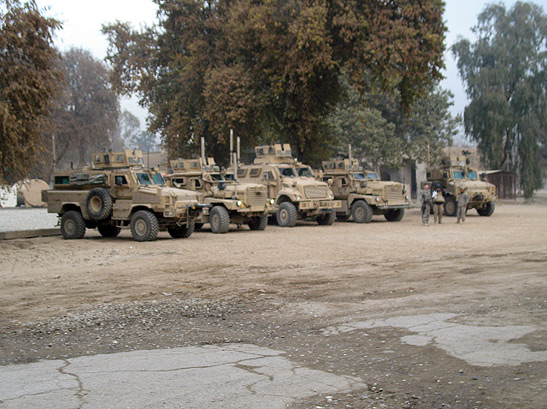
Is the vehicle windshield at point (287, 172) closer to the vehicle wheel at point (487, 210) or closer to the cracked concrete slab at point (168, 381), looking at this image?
the vehicle wheel at point (487, 210)

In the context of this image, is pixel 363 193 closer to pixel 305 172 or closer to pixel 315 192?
pixel 305 172

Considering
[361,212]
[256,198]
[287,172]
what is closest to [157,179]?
[256,198]

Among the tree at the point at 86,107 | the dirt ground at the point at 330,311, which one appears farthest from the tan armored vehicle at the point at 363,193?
the tree at the point at 86,107

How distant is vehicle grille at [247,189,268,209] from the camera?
822 inches

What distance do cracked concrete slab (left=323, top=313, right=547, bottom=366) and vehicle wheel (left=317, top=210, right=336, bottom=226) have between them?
17.3 m

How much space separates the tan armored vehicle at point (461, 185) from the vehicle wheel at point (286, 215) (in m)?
8.07

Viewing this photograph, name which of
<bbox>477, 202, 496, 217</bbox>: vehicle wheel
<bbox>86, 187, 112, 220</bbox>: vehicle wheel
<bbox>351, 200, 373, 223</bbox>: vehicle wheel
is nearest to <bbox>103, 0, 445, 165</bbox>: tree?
<bbox>351, 200, 373, 223</bbox>: vehicle wheel

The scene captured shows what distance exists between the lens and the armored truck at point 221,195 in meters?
20.6

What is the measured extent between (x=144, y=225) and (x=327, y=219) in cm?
908

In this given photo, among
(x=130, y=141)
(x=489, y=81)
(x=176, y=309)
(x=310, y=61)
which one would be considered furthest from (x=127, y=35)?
(x=130, y=141)

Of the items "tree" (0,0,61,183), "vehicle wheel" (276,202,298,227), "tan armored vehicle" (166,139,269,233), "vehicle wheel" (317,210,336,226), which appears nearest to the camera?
"tree" (0,0,61,183)

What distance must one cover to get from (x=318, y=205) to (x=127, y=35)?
18.7 metres

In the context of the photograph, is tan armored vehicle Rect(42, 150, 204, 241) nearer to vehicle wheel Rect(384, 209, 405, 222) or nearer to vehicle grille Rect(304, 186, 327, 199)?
vehicle grille Rect(304, 186, 327, 199)

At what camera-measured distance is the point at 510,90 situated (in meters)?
45.0
